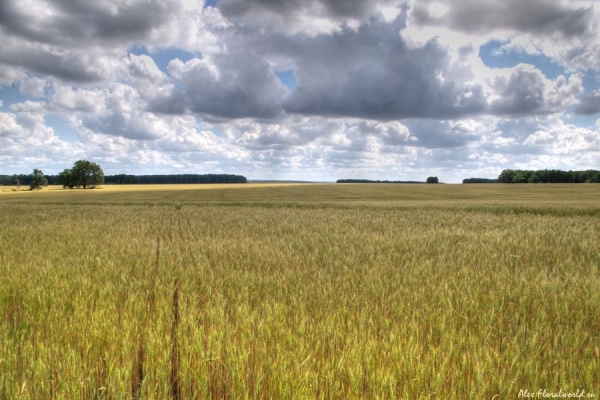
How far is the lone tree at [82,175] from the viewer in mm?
103194

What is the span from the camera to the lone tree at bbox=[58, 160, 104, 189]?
10319cm

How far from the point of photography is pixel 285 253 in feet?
24.6

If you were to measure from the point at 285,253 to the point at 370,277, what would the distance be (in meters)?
2.62

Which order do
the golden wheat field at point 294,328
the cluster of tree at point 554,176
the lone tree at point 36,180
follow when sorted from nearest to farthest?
1. the golden wheat field at point 294,328
2. the lone tree at point 36,180
3. the cluster of tree at point 554,176

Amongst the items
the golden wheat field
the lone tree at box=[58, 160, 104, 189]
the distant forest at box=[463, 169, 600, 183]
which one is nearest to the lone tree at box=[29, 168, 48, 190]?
the lone tree at box=[58, 160, 104, 189]

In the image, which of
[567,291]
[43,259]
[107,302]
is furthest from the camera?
[43,259]

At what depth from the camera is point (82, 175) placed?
104m

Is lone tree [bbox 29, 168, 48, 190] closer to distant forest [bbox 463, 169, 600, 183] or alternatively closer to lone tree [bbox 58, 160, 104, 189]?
lone tree [bbox 58, 160, 104, 189]

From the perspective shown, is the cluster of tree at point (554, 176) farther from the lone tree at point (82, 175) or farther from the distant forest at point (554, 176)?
the lone tree at point (82, 175)

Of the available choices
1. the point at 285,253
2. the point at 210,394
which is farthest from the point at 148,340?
the point at 285,253

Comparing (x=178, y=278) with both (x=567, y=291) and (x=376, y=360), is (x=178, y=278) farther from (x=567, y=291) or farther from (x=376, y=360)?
(x=567, y=291)

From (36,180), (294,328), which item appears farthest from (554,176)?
(36,180)

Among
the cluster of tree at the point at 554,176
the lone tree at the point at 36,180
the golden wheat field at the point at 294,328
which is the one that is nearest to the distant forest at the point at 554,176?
the cluster of tree at the point at 554,176

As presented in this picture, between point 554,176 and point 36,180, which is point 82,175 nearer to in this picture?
point 36,180
